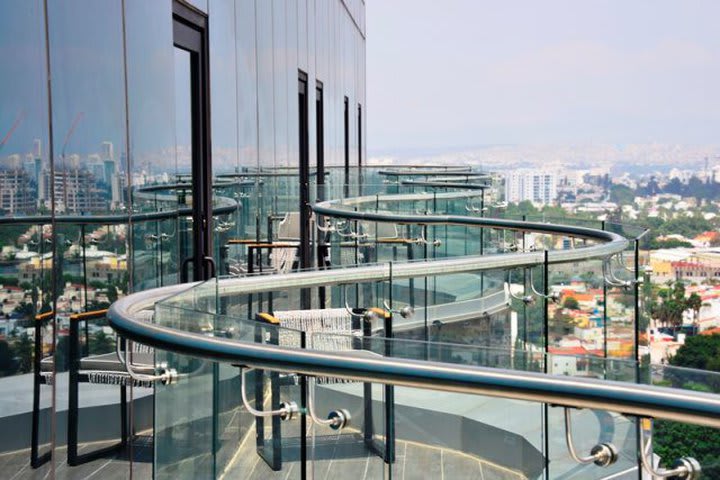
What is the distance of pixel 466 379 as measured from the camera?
1.73 meters

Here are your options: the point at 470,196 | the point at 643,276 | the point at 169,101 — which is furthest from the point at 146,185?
the point at 470,196

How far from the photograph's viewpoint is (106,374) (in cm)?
375

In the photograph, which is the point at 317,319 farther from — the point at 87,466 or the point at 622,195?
the point at 622,195

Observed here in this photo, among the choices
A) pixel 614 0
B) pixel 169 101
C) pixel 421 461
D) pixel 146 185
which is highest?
pixel 614 0

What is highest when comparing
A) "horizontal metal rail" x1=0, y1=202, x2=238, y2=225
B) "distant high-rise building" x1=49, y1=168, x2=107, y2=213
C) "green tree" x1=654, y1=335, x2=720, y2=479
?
"distant high-rise building" x1=49, y1=168, x2=107, y2=213

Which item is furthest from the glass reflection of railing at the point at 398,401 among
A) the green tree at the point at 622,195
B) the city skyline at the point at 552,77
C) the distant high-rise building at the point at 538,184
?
the city skyline at the point at 552,77

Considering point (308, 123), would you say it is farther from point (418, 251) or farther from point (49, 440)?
point (49, 440)

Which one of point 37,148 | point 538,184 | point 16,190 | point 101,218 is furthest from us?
point 538,184

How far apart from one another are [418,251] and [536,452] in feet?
16.0

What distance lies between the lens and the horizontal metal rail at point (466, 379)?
1557 mm

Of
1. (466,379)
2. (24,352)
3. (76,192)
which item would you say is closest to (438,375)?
(466,379)

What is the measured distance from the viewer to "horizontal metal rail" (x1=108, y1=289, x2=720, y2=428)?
156 cm

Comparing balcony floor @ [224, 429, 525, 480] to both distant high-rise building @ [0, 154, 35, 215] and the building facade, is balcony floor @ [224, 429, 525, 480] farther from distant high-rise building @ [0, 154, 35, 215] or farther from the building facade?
distant high-rise building @ [0, 154, 35, 215]

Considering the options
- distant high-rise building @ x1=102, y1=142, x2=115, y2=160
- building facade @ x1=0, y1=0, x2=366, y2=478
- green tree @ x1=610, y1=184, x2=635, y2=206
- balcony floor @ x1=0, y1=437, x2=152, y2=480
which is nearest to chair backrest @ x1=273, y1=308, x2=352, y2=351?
building facade @ x1=0, y1=0, x2=366, y2=478
